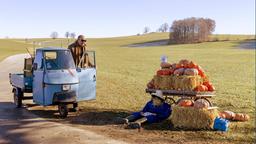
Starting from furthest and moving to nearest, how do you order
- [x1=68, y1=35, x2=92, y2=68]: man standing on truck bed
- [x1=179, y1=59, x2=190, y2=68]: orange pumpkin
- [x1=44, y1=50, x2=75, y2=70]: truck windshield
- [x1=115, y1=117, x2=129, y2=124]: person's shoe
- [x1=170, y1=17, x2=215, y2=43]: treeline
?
[x1=170, y1=17, x2=215, y2=43]: treeline → [x1=68, y1=35, x2=92, y2=68]: man standing on truck bed → [x1=44, y1=50, x2=75, y2=70]: truck windshield → [x1=179, y1=59, x2=190, y2=68]: orange pumpkin → [x1=115, y1=117, x2=129, y2=124]: person's shoe

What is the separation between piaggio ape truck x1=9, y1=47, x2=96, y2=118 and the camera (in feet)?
39.7

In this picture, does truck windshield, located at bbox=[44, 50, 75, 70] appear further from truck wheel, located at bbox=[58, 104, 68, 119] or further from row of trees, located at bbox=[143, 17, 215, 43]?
row of trees, located at bbox=[143, 17, 215, 43]

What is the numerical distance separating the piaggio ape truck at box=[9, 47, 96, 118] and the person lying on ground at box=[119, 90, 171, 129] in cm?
188

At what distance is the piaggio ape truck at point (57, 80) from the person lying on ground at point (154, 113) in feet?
6.16

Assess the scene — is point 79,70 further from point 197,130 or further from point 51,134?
point 197,130

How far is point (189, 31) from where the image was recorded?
135 meters

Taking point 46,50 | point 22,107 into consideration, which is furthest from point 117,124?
point 22,107

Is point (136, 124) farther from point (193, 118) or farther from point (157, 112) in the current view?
point (193, 118)

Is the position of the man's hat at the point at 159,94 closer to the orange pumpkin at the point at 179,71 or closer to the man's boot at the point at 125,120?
the orange pumpkin at the point at 179,71

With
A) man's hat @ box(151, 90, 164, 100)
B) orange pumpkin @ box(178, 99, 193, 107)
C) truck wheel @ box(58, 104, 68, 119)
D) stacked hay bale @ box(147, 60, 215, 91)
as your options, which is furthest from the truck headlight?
orange pumpkin @ box(178, 99, 193, 107)

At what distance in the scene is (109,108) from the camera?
1358 cm

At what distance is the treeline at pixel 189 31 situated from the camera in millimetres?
132625

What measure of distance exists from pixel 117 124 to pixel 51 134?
1914mm

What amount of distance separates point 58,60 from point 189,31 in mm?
124778
